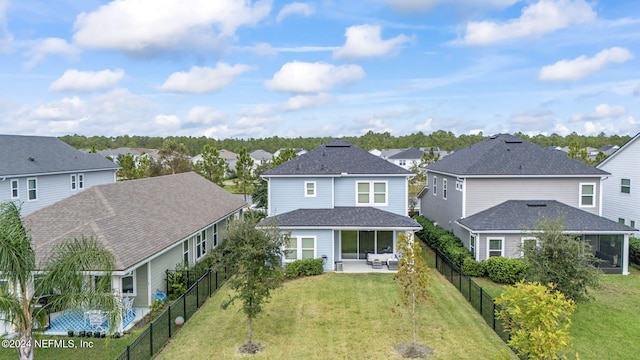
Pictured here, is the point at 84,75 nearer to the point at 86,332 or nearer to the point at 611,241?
the point at 86,332

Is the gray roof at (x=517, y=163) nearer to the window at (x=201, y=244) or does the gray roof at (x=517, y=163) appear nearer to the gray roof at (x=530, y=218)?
the gray roof at (x=530, y=218)

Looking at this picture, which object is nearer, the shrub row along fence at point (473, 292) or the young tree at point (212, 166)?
the shrub row along fence at point (473, 292)

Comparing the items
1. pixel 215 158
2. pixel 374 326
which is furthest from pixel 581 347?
pixel 215 158

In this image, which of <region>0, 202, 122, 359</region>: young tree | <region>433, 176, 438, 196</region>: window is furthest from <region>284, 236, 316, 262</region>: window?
<region>433, 176, 438, 196</region>: window

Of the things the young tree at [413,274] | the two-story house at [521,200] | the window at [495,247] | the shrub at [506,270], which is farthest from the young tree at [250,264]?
the window at [495,247]

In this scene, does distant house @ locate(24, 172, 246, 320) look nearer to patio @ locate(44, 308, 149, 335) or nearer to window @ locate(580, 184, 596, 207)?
patio @ locate(44, 308, 149, 335)
